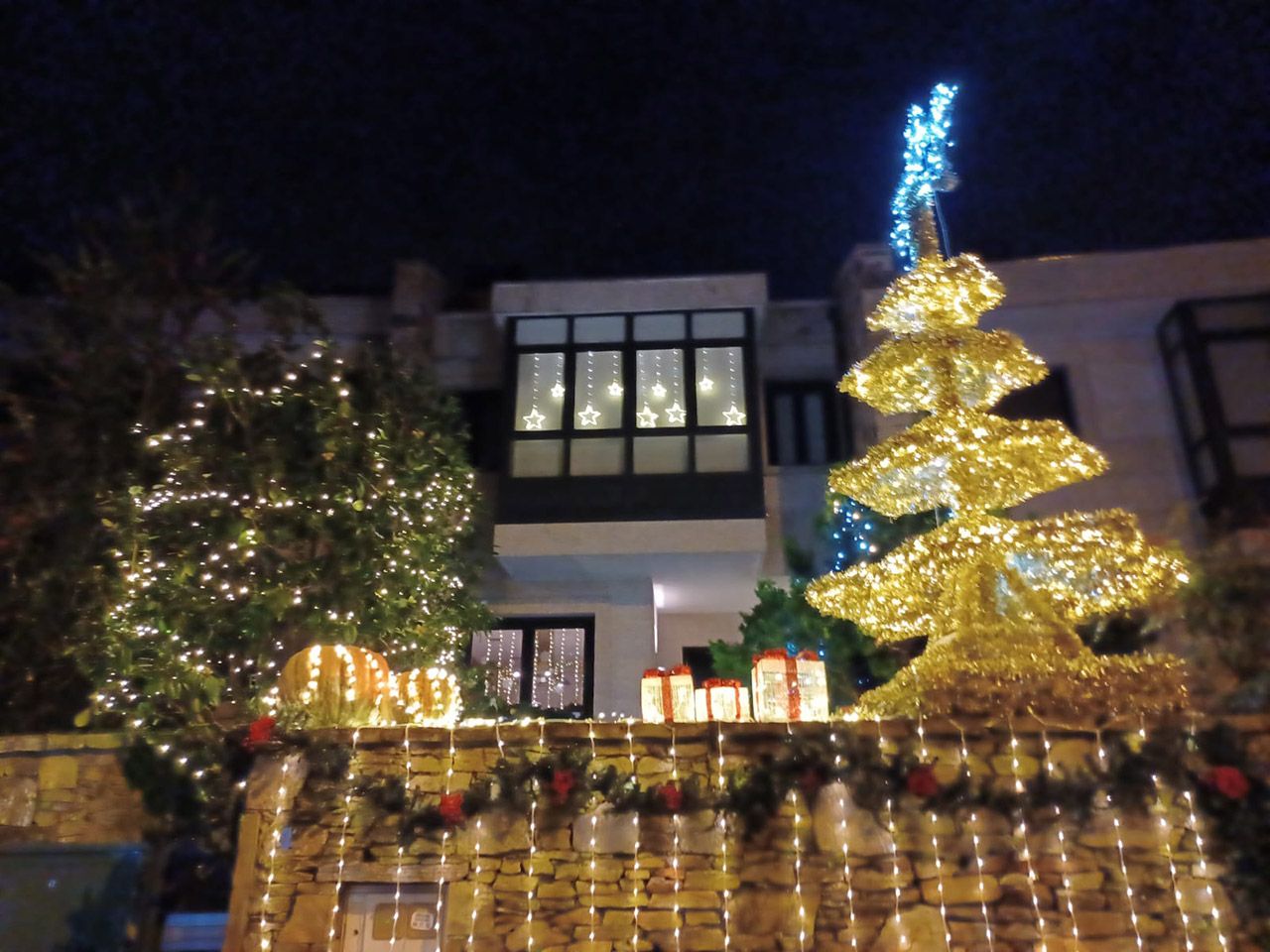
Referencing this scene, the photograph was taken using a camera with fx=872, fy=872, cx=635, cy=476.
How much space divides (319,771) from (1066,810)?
170 inches

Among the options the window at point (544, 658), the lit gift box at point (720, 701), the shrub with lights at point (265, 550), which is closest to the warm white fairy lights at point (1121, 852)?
the lit gift box at point (720, 701)

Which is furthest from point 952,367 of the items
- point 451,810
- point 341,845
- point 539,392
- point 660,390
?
point 539,392

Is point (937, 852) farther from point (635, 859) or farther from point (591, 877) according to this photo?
point (591, 877)

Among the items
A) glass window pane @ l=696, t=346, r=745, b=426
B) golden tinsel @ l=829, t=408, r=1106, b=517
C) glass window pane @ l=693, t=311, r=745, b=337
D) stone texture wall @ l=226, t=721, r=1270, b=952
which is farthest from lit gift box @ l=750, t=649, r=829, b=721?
glass window pane @ l=693, t=311, r=745, b=337

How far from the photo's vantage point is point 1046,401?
490 inches

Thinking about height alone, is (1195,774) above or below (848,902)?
above

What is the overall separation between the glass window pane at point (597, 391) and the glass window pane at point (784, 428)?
252 centimetres

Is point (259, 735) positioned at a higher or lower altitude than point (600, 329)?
lower

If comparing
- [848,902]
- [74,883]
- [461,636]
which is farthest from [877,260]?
[74,883]

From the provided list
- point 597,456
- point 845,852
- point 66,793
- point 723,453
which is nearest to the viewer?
point 845,852

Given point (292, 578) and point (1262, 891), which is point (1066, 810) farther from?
point (292, 578)

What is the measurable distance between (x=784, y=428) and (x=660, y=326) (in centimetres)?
243

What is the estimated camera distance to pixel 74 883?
5707 millimetres

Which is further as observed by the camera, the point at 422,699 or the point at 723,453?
the point at 723,453
